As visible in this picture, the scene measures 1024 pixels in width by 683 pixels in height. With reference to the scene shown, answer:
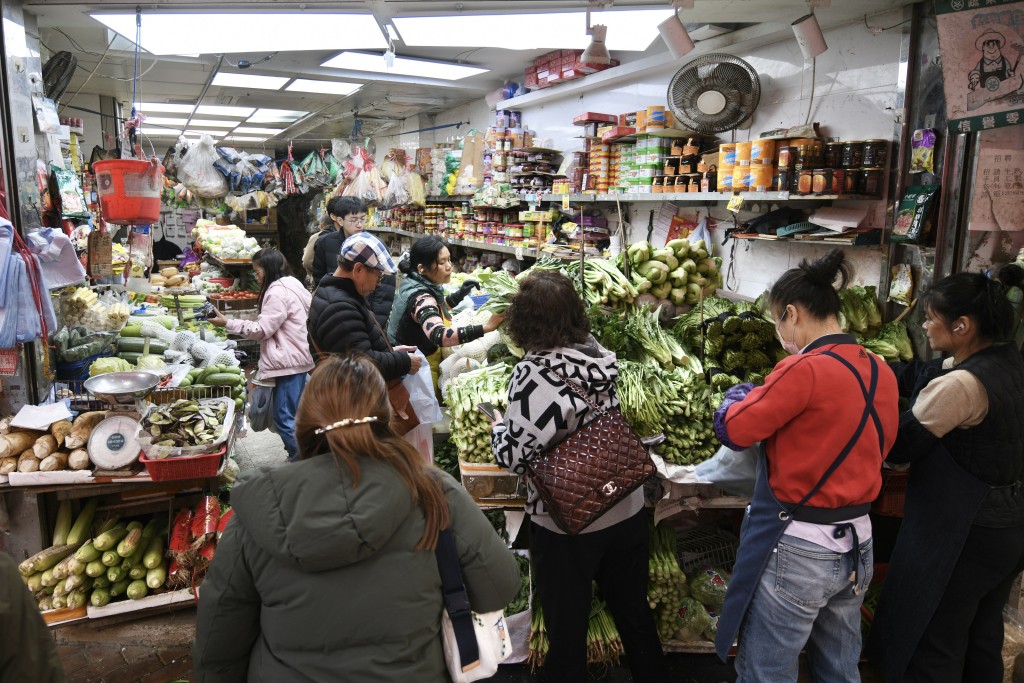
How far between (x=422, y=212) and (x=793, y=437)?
8.62 metres

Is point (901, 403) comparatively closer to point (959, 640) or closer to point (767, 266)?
point (959, 640)

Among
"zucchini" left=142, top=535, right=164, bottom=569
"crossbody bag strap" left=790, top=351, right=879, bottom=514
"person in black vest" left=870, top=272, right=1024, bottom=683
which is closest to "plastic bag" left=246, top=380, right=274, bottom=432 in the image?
"zucchini" left=142, top=535, right=164, bottom=569

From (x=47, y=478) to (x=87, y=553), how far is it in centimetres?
49

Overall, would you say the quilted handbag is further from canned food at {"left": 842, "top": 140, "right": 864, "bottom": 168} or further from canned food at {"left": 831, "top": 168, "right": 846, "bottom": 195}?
canned food at {"left": 842, "top": 140, "right": 864, "bottom": 168}

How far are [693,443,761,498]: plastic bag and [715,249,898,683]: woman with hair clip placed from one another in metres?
0.26

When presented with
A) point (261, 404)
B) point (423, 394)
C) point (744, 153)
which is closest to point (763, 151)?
point (744, 153)

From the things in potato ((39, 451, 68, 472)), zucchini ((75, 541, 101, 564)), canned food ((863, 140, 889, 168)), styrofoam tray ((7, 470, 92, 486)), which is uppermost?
canned food ((863, 140, 889, 168))

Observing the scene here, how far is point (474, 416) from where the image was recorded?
10.9 feet

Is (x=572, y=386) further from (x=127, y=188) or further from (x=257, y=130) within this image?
(x=257, y=130)

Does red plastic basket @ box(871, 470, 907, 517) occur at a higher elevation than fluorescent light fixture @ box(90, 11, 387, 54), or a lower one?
lower

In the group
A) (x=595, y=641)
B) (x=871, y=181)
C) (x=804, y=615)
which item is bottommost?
(x=595, y=641)

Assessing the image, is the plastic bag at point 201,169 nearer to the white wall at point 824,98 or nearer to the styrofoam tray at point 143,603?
the white wall at point 824,98

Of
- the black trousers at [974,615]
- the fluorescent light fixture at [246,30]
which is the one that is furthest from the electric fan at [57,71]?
the black trousers at [974,615]

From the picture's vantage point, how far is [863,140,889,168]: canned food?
12.0 feet
